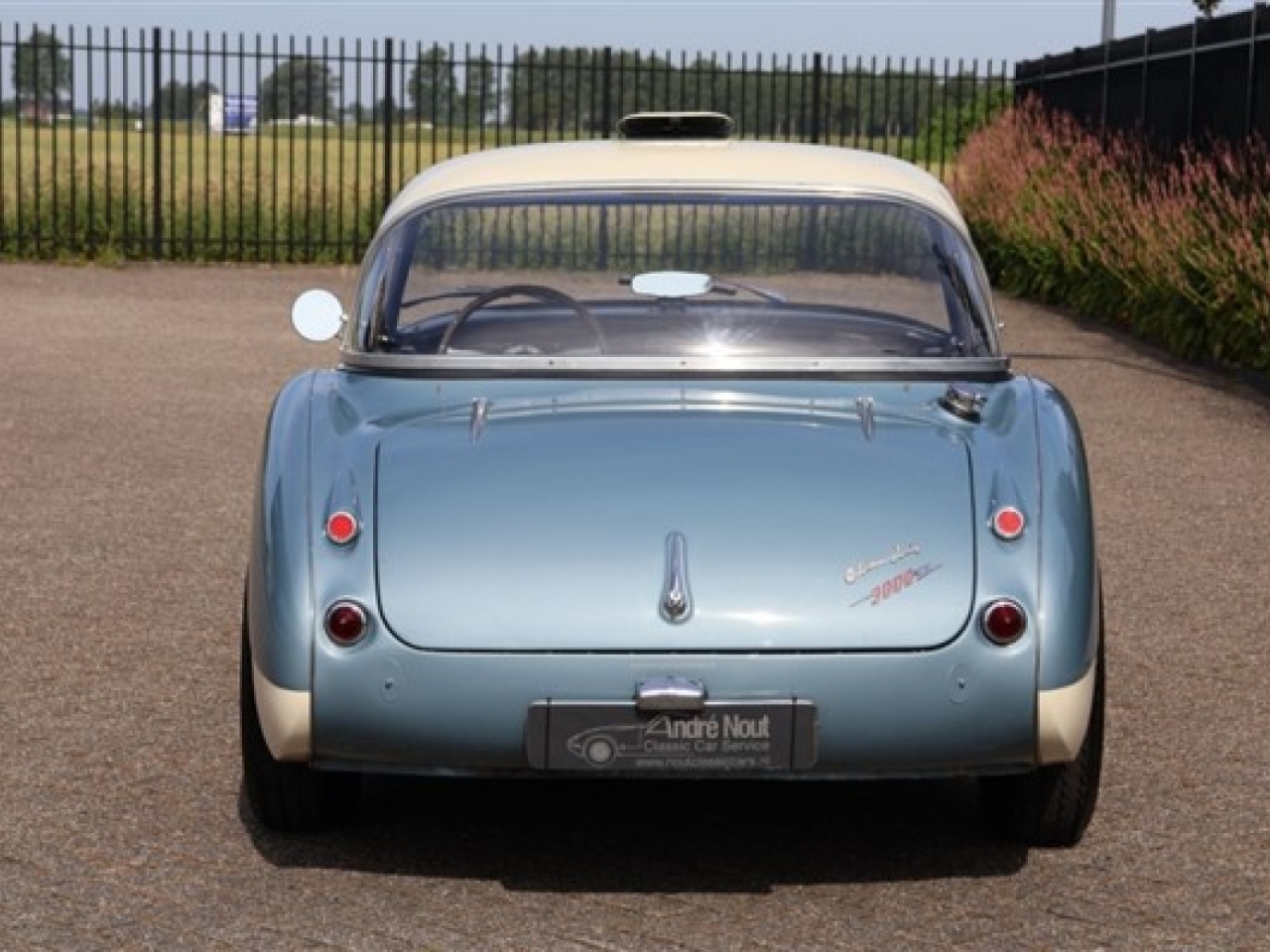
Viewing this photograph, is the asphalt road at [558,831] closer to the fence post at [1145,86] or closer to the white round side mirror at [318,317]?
the white round side mirror at [318,317]

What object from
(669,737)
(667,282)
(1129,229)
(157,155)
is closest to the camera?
(669,737)

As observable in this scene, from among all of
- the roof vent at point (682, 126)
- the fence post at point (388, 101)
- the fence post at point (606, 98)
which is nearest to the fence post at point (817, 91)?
the fence post at point (606, 98)

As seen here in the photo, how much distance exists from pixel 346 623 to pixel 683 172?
174cm

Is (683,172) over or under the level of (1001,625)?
over

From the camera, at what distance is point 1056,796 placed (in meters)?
5.07

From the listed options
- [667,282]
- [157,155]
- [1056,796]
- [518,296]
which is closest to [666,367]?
[667,282]

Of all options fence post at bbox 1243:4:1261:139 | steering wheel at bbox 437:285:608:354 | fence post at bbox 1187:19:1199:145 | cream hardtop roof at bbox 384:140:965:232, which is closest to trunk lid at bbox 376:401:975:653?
steering wheel at bbox 437:285:608:354

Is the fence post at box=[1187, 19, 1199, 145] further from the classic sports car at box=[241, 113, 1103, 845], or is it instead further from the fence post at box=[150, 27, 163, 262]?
the classic sports car at box=[241, 113, 1103, 845]

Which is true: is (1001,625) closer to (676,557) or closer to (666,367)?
(676,557)

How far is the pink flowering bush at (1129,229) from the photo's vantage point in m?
15.9

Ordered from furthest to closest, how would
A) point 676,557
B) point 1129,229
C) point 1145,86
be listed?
point 1145,86 < point 1129,229 < point 676,557

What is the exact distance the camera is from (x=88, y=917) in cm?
463

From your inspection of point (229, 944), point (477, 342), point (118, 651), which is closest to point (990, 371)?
Answer: point (477, 342)

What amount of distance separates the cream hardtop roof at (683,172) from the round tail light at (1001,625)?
1497mm
